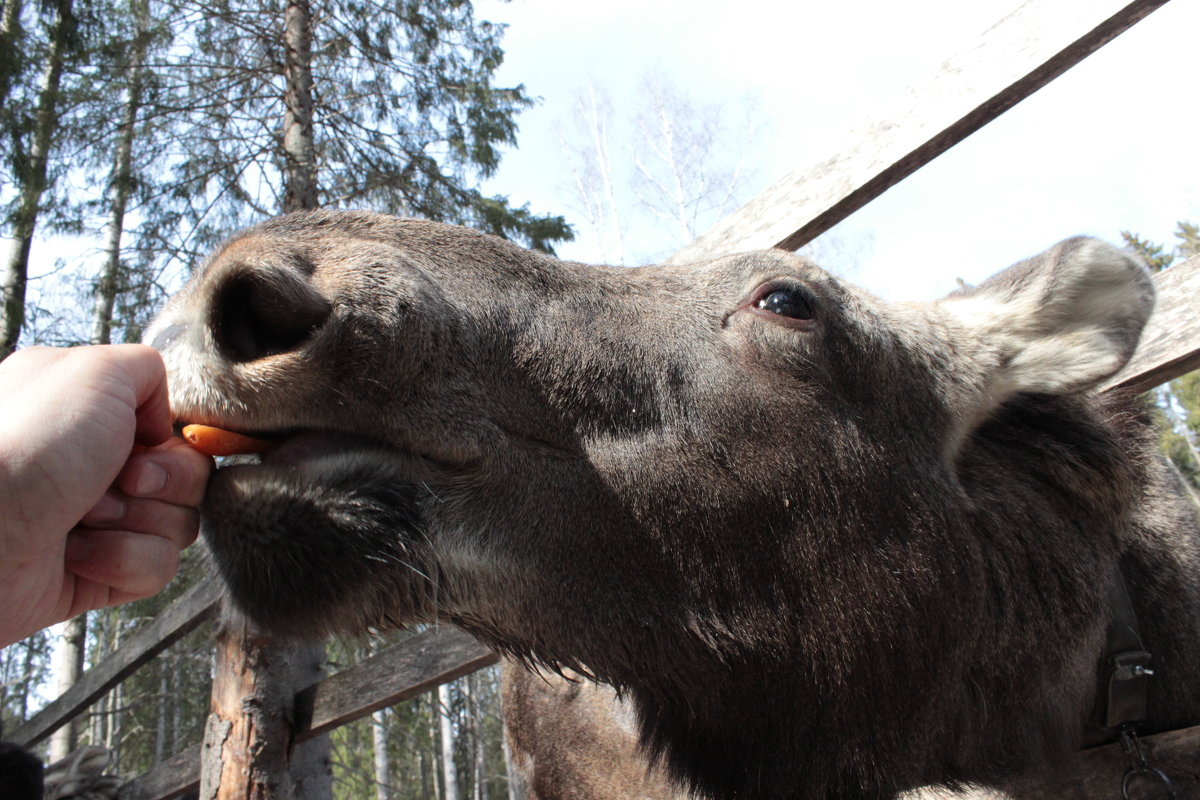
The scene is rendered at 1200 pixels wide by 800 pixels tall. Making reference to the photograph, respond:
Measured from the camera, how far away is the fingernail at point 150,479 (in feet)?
→ 4.99

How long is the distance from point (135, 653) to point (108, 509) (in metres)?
4.80

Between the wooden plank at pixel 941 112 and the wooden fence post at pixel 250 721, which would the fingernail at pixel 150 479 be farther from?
the wooden fence post at pixel 250 721

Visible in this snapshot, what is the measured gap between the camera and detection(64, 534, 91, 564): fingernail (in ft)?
5.33

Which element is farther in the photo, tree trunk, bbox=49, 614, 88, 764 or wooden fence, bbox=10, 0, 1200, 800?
tree trunk, bbox=49, 614, 88, 764

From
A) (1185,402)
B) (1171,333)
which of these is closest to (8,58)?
(1171,333)

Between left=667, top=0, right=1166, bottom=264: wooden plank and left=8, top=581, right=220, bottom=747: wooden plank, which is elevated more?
left=667, top=0, right=1166, bottom=264: wooden plank

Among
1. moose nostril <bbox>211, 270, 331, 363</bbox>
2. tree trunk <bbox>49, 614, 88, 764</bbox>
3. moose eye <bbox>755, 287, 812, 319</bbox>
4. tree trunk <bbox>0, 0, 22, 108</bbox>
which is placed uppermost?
tree trunk <bbox>0, 0, 22, 108</bbox>

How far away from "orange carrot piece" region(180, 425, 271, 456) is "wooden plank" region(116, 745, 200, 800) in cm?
495

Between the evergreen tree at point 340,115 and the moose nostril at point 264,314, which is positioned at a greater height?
the evergreen tree at point 340,115

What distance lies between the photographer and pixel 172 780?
5691 millimetres

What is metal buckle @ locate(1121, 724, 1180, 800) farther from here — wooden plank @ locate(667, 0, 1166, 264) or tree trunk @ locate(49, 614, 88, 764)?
tree trunk @ locate(49, 614, 88, 764)

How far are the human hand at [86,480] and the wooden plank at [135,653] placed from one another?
2.66 m

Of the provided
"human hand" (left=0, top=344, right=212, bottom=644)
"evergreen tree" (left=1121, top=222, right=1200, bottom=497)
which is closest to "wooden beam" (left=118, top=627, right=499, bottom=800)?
"human hand" (left=0, top=344, right=212, bottom=644)

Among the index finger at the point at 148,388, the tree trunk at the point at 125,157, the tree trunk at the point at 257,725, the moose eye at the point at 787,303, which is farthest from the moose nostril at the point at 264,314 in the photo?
the tree trunk at the point at 125,157
